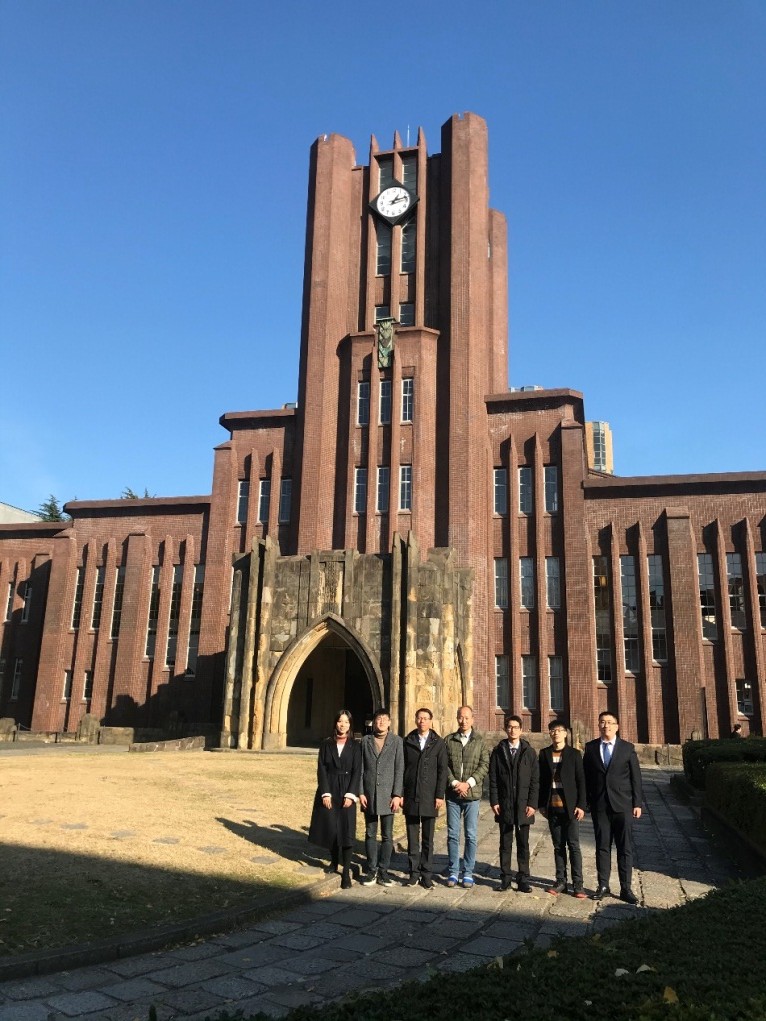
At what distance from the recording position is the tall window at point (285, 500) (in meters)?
34.7

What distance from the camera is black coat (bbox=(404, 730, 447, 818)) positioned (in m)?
8.75

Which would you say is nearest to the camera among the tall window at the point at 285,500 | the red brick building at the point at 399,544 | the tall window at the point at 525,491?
the red brick building at the point at 399,544

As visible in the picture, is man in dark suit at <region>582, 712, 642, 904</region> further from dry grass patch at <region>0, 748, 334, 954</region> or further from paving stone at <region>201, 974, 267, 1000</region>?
paving stone at <region>201, 974, 267, 1000</region>

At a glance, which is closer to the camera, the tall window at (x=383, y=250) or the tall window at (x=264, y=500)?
the tall window at (x=264, y=500)

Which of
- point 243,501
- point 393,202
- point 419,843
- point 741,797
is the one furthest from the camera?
point 393,202

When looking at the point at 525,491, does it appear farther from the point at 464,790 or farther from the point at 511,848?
the point at 511,848

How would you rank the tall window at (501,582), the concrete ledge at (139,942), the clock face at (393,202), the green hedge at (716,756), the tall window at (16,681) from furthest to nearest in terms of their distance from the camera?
the tall window at (16,681), the clock face at (393,202), the tall window at (501,582), the green hedge at (716,756), the concrete ledge at (139,942)

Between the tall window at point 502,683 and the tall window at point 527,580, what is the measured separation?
7.61ft

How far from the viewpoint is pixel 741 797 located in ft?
34.0

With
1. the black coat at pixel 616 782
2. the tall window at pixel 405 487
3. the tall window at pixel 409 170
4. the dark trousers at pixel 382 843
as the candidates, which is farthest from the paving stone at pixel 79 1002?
the tall window at pixel 409 170

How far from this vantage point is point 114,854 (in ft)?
28.7

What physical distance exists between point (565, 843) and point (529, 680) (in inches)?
918

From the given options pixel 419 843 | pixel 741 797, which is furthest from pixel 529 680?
pixel 419 843

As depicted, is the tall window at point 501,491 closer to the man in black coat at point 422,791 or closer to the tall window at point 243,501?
the tall window at point 243,501
